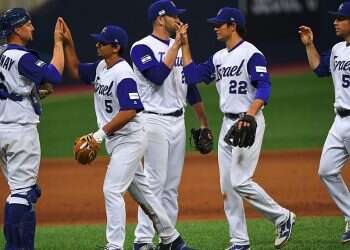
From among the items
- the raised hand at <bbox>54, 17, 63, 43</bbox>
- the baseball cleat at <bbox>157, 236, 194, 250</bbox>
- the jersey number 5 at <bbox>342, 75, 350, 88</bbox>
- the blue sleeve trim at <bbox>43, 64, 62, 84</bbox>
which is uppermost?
the raised hand at <bbox>54, 17, 63, 43</bbox>

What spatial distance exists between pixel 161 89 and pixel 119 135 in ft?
2.71

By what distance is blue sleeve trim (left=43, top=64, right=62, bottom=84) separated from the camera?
23.8 feet

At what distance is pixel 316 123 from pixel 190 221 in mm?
7983

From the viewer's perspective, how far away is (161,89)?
8234 mm

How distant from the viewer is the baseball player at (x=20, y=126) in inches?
283

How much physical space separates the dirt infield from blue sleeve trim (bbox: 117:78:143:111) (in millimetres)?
3505

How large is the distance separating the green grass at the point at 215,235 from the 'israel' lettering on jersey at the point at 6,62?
2.04 meters

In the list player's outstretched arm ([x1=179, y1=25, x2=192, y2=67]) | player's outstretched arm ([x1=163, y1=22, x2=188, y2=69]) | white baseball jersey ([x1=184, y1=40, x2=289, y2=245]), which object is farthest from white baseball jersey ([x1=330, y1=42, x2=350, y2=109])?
A: player's outstretched arm ([x1=163, y1=22, x2=188, y2=69])

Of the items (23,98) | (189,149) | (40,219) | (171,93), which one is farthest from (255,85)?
(189,149)

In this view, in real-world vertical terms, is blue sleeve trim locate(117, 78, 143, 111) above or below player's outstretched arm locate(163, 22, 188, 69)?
below

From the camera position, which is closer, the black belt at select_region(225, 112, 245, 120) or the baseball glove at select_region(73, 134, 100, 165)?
the baseball glove at select_region(73, 134, 100, 165)

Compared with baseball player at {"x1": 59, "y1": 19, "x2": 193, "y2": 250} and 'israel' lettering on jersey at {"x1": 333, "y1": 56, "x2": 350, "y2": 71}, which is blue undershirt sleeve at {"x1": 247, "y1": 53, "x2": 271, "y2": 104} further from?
baseball player at {"x1": 59, "y1": 19, "x2": 193, "y2": 250}

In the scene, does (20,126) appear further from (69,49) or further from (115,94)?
(69,49)

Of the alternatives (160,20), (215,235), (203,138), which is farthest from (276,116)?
(160,20)
